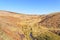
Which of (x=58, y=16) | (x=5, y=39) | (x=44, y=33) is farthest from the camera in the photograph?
(x=58, y=16)

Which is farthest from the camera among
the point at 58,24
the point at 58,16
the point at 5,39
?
the point at 58,16

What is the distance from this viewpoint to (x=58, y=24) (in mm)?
28734

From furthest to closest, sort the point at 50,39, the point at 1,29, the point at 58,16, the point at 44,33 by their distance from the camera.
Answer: the point at 58,16 < the point at 44,33 < the point at 50,39 < the point at 1,29

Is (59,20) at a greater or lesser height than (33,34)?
greater

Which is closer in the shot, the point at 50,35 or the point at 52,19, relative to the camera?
the point at 50,35

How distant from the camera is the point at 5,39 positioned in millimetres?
16359

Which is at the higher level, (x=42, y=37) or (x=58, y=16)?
(x=58, y=16)

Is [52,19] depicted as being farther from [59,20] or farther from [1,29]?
[1,29]

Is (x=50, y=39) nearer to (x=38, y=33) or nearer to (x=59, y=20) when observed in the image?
(x=38, y=33)

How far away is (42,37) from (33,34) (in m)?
1.74

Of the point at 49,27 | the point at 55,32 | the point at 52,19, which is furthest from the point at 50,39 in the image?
the point at 52,19

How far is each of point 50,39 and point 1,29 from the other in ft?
28.1

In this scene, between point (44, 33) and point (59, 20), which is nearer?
point (44, 33)

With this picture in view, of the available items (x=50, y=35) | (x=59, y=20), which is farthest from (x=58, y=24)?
(x=50, y=35)
